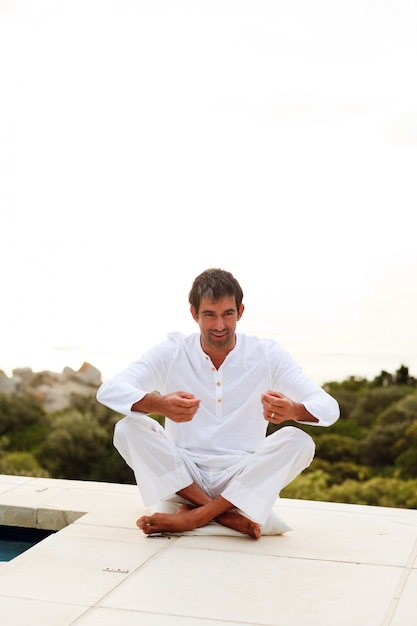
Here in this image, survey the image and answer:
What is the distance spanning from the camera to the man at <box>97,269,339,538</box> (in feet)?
11.5

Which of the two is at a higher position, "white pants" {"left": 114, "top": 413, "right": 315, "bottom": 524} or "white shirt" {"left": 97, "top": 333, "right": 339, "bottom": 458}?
"white shirt" {"left": 97, "top": 333, "right": 339, "bottom": 458}

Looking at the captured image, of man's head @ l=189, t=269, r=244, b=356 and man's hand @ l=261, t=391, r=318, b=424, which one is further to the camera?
man's head @ l=189, t=269, r=244, b=356

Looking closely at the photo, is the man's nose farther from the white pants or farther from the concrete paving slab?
the concrete paving slab

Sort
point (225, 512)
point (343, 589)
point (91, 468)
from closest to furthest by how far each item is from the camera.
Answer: point (343, 589), point (225, 512), point (91, 468)

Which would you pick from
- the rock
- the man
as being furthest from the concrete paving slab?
the rock

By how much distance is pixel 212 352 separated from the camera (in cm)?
369

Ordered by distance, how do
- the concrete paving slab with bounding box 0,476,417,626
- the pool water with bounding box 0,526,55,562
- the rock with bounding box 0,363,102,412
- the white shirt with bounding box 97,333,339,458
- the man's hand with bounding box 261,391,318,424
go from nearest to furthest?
the concrete paving slab with bounding box 0,476,417,626 < the man's hand with bounding box 261,391,318,424 < the white shirt with bounding box 97,333,339,458 < the pool water with bounding box 0,526,55,562 < the rock with bounding box 0,363,102,412

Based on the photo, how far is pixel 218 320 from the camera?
11.6ft

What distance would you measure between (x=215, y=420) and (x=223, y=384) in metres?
0.14

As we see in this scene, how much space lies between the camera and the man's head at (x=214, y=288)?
11.6 feet

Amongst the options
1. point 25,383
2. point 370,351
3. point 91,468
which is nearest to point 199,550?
point 370,351

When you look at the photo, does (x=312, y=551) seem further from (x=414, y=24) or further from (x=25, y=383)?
(x=25, y=383)

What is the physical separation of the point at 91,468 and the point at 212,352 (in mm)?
7809

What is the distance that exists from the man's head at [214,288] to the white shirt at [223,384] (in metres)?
0.22
